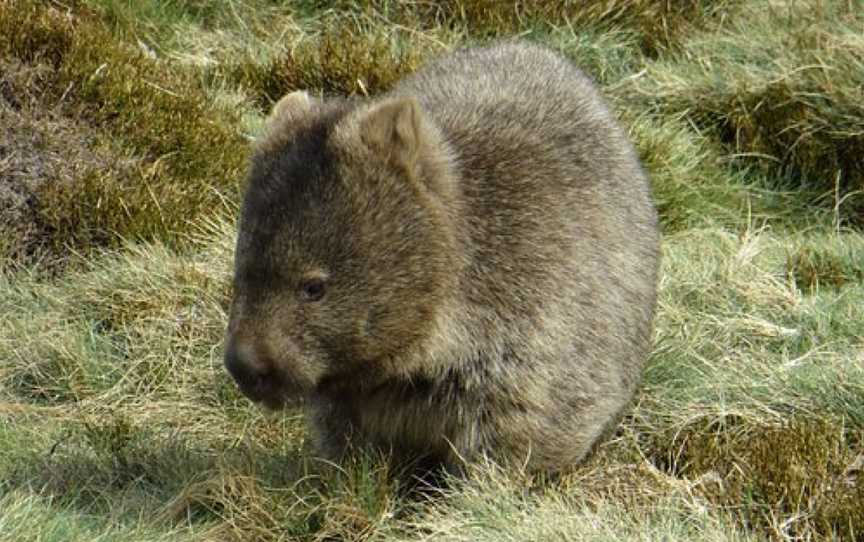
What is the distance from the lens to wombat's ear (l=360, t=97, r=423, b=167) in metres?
4.26

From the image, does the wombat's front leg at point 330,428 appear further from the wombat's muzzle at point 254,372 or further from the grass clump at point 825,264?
the grass clump at point 825,264

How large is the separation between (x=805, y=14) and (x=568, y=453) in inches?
168

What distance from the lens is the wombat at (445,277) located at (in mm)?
4145

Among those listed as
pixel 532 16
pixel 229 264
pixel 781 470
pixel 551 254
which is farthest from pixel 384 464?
pixel 532 16

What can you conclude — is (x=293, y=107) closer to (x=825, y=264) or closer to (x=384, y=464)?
(x=384, y=464)

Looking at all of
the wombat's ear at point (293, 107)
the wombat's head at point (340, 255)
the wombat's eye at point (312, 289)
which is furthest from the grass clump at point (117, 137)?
the wombat's eye at point (312, 289)

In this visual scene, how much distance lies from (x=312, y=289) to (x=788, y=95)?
4.22m

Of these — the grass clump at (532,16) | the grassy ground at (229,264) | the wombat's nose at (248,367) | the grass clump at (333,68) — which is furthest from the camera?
the grass clump at (532,16)

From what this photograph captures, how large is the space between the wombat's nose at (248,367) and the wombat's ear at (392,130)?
25.6 inches

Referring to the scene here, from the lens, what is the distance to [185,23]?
8.09 meters

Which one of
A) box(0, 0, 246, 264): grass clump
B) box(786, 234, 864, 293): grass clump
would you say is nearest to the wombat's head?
box(0, 0, 246, 264): grass clump

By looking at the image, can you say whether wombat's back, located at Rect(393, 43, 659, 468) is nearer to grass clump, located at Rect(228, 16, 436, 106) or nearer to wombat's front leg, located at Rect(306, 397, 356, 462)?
wombat's front leg, located at Rect(306, 397, 356, 462)

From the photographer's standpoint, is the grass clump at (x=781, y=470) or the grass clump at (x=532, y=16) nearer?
the grass clump at (x=781, y=470)

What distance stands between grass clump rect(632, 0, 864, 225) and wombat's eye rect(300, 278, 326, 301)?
3838mm
